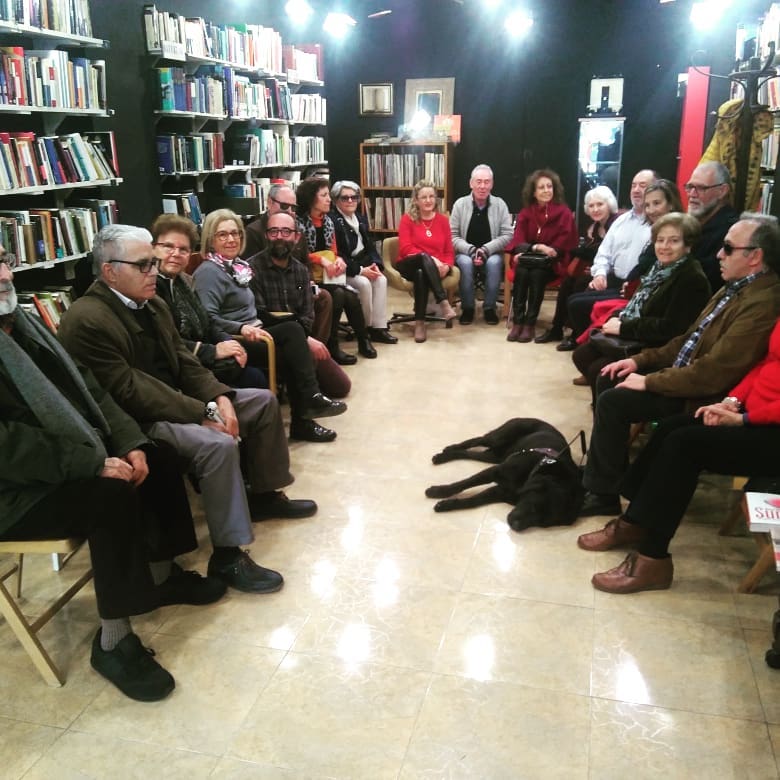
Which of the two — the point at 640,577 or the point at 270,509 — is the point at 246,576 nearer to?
the point at 270,509

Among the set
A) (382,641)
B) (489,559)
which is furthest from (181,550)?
(489,559)

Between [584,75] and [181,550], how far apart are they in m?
6.81

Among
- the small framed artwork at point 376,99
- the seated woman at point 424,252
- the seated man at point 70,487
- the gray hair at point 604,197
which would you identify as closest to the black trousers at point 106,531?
the seated man at point 70,487

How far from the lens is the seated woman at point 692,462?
2.42 m

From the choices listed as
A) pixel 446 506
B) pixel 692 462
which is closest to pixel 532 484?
pixel 446 506

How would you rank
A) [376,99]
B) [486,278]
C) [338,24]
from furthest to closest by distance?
[376,99] < [338,24] < [486,278]

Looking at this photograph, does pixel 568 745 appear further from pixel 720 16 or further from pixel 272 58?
pixel 720 16

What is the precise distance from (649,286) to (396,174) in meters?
4.79

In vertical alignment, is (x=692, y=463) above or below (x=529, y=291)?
below

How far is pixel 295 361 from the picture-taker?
12.8 feet

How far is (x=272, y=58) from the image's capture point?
655 cm

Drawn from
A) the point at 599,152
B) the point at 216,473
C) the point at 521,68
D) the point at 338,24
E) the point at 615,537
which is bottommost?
the point at 615,537

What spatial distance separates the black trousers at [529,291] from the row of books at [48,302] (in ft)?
10.8

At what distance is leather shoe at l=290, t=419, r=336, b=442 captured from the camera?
12.5 feet
